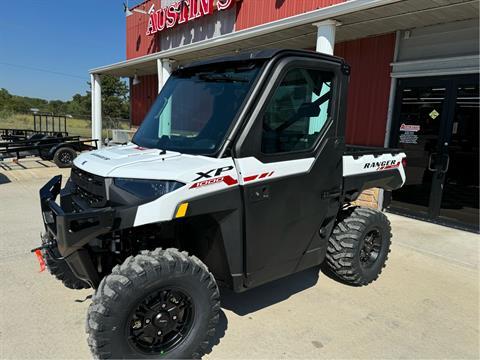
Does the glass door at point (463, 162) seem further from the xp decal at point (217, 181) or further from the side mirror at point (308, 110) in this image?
the xp decal at point (217, 181)

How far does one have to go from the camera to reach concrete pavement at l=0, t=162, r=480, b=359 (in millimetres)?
2826

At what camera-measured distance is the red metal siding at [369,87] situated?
6.93 meters

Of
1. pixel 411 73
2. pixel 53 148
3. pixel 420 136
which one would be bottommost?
pixel 53 148

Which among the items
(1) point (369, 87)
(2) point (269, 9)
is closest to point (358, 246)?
(1) point (369, 87)

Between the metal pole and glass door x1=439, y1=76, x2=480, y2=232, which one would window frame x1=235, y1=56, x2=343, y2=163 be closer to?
glass door x1=439, y1=76, x2=480, y2=232

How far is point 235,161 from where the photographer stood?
259 centimetres

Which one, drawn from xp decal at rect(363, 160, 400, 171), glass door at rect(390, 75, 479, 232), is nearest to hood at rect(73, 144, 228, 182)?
xp decal at rect(363, 160, 400, 171)

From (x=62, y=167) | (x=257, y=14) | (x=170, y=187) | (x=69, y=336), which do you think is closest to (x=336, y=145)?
(x=170, y=187)

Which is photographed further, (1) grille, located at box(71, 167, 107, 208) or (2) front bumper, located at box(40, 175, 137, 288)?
(1) grille, located at box(71, 167, 107, 208)

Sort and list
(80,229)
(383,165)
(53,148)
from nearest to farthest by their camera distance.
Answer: (80,229), (383,165), (53,148)

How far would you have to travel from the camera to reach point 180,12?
11.6m

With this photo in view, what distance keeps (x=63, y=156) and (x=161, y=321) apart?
1035 cm

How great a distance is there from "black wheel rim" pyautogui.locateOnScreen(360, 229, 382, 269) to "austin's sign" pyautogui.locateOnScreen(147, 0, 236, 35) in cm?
794

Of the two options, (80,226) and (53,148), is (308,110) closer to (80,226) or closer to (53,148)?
(80,226)
